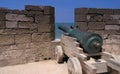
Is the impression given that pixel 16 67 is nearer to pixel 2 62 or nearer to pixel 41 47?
pixel 2 62

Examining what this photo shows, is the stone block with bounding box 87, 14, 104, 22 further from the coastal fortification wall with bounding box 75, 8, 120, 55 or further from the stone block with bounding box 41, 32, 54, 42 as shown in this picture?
the stone block with bounding box 41, 32, 54, 42

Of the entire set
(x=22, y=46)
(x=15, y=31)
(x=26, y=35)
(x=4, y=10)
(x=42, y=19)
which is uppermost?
(x=4, y=10)

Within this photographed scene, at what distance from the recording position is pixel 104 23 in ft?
18.7

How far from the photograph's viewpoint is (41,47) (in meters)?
5.34

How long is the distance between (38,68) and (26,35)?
3.77 ft

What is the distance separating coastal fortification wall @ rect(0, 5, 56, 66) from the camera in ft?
16.4

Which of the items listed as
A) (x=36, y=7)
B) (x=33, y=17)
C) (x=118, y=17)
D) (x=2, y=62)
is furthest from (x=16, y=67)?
(x=118, y=17)

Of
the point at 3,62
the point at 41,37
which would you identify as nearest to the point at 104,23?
the point at 41,37

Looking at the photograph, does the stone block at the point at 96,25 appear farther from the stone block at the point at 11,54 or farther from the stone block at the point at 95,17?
the stone block at the point at 11,54

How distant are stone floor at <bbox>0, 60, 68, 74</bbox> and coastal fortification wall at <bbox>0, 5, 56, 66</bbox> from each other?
1.00 ft

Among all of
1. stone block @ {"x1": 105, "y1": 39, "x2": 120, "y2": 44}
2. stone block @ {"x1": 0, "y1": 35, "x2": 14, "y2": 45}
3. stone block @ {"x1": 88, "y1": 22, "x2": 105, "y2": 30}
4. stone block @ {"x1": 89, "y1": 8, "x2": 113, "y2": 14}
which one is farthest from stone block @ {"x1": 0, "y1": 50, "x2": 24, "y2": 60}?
stone block @ {"x1": 105, "y1": 39, "x2": 120, "y2": 44}

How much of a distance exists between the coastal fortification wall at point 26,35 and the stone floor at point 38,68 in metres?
0.31

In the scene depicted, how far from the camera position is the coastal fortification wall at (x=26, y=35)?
498cm

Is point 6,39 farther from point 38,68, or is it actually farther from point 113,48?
point 113,48
